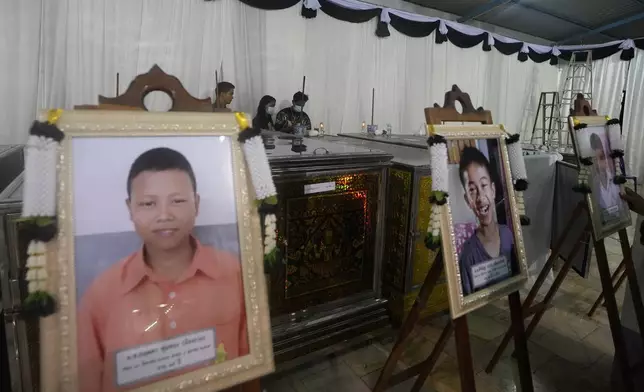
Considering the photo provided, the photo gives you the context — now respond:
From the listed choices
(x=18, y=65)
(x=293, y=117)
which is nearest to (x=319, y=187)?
(x=293, y=117)

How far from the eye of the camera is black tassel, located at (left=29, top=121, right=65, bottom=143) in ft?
2.35

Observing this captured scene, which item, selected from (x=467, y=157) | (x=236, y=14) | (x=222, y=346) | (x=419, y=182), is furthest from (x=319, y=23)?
(x=222, y=346)

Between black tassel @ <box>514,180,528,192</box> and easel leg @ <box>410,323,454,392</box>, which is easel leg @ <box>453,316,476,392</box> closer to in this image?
easel leg @ <box>410,323,454,392</box>

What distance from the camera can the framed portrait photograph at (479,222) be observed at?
118cm

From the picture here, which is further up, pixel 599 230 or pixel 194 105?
pixel 194 105

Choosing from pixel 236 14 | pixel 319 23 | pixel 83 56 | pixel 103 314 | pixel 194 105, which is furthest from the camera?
pixel 319 23

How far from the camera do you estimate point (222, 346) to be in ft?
2.75

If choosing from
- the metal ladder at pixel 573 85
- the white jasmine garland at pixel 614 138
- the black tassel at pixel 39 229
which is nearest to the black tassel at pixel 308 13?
the white jasmine garland at pixel 614 138

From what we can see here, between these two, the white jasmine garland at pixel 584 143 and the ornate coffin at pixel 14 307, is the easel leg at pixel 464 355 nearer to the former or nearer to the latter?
the white jasmine garland at pixel 584 143

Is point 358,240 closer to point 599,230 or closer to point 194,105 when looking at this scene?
point 599,230

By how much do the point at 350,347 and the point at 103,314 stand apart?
1491 mm

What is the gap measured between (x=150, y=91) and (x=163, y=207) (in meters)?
0.27

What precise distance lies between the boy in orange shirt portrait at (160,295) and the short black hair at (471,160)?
0.79 metres

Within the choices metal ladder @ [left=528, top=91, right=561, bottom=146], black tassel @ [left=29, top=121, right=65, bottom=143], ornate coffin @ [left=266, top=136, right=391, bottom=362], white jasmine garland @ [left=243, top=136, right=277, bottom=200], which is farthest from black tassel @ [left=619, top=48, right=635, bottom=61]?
black tassel @ [left=29, top=121, right=65, bottom=143]
